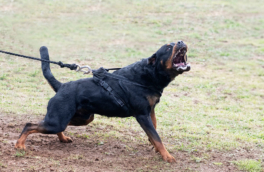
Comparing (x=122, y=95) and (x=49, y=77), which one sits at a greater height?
(x=49, y=77)

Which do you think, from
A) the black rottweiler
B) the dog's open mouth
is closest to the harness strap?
the black rottweiler

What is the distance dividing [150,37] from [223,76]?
6.27 metres

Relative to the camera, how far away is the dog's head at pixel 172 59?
529 centimetres

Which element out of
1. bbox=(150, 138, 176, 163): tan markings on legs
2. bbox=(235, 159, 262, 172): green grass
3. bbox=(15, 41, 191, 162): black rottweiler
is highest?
bbox=(15, 41, 191, 162): black rottweiler

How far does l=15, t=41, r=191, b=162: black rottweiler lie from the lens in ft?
17.8

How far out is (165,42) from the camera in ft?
56.3

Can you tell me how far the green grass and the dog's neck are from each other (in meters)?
1.74

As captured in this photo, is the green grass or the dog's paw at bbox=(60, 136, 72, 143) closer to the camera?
the green grass

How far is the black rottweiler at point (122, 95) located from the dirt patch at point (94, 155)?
28cm

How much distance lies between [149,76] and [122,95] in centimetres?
53

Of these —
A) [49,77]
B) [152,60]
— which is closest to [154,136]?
[152,60]

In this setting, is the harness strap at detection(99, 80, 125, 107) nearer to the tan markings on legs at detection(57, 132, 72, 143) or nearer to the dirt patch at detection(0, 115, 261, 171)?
the dirt patch at detection(0, 115, 261, 171)

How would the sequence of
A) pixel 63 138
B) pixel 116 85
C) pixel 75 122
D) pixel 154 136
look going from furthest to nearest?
pixel 63 138
pixel 75 122
pixel 116 85
pixel 154 136

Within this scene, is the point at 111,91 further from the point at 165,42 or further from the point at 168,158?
the point at 165,42
